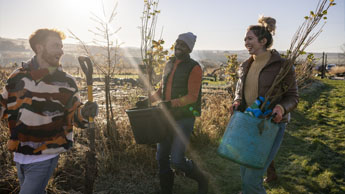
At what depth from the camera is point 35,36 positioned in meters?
2.04

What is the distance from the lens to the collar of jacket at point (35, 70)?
1.97 metres

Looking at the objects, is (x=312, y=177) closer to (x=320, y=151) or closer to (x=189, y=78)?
(x=320, y=151)

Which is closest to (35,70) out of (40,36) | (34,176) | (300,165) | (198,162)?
(40,36)

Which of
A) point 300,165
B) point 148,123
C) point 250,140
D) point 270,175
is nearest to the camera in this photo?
point 250,140

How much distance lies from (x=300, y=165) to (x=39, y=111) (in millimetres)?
4009

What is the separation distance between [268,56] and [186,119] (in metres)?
1.08

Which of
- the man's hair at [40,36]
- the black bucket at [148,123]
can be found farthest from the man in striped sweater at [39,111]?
the black bucket at [148,123]

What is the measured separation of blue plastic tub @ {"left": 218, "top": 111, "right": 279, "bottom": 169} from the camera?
1857 millimetres

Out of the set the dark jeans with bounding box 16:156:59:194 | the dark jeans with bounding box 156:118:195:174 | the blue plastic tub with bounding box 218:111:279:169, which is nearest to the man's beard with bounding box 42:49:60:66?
the dark jeans with bounding box 16:156:59:194

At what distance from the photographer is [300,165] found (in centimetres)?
422

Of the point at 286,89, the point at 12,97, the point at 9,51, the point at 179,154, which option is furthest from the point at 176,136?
the point at 9,51

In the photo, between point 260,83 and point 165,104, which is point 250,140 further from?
point 165,104

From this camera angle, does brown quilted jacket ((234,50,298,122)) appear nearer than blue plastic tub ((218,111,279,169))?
No

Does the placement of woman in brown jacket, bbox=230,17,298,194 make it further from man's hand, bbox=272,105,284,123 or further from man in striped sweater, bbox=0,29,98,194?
man in striped sweater, bbox=0,29,98,194
